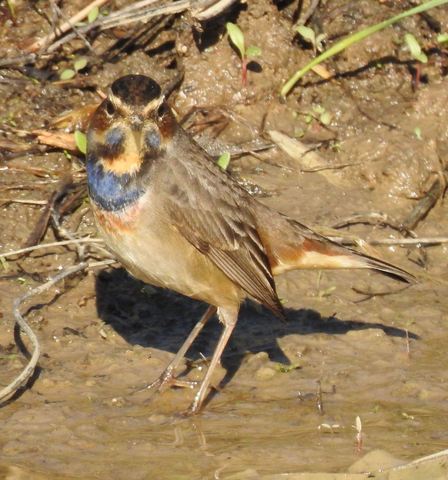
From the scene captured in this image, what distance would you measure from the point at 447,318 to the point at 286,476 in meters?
2.76

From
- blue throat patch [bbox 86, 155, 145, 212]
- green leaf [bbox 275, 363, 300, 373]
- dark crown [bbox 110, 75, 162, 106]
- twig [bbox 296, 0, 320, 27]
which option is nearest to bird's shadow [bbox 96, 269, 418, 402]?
green leaf [bbox 275, 363, 300, 373]

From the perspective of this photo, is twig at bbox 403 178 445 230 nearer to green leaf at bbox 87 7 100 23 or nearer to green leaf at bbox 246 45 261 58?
green leaf at bbox 246 45 261 58

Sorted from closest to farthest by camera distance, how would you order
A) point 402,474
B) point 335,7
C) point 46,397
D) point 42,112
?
point 402,474 < point 46,397 < point 42,112 < point 335,7

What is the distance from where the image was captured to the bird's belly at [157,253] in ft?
24.9

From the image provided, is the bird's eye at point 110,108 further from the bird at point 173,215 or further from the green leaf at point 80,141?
the green leaf at point 80,141

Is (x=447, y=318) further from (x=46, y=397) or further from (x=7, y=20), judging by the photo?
Answer: (x=7, y=20)

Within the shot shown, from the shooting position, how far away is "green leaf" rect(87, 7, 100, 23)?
34.6ft

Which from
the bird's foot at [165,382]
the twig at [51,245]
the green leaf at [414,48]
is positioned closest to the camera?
the bird's foot at [165,382]

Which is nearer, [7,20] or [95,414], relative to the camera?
[95,414]

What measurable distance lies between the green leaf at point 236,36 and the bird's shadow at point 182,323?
7.90ft

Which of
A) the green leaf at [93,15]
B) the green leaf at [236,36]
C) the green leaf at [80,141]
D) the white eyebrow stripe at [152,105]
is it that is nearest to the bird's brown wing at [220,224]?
the white eyebrow stripe at [152,105]

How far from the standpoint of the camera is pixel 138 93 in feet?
24.5

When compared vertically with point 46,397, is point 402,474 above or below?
above

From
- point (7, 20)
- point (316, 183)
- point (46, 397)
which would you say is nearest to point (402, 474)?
point (46, 397)
